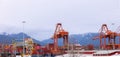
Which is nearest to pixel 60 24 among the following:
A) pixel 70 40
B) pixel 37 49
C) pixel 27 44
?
pixel 70 40

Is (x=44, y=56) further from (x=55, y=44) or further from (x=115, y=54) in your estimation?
(x=115, y=54)

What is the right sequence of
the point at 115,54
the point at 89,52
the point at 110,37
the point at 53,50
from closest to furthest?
the point at 115,54, the point at 89,52, the point at 53,50, the point at 110,37

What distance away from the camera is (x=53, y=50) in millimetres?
142375

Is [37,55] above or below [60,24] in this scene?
below

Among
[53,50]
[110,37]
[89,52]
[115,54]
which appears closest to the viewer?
[115,54]

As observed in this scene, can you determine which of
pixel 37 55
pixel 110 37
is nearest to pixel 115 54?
pixel 37 55

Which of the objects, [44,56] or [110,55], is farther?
[44,56]

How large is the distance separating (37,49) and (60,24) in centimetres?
1601

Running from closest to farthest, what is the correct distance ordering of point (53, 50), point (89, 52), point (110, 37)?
point (89, 52)
point (53, 50)
point (110, 37)

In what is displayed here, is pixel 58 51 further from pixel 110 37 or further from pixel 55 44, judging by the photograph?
pixel 110 37

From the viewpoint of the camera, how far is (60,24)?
14938 cm

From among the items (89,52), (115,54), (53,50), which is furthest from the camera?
(53,50)

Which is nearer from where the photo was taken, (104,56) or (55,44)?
(104,56)

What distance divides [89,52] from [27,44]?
24.8 metres
